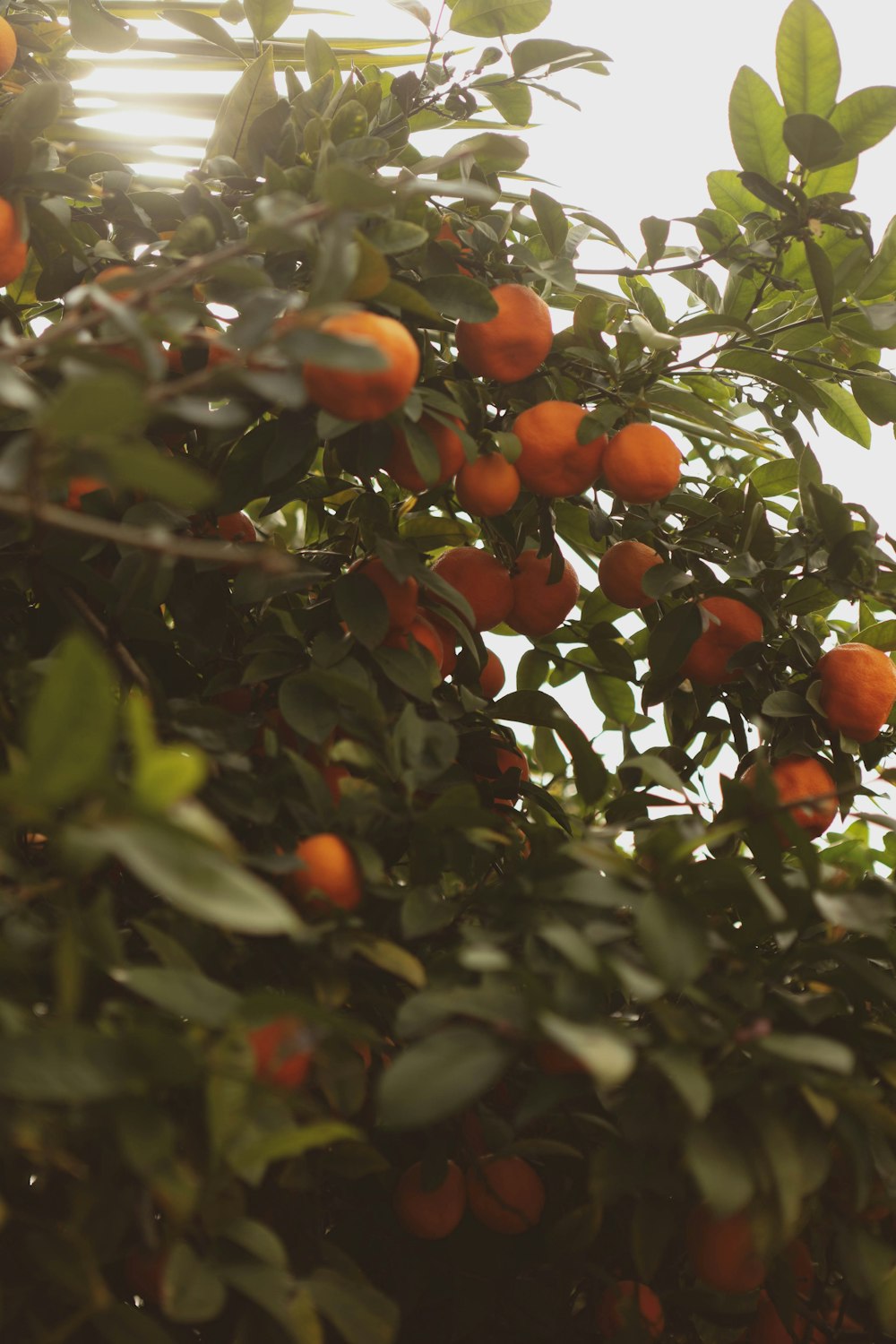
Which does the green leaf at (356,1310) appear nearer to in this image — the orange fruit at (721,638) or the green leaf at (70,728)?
the green leaf at (70,728)

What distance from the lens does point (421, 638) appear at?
93cm

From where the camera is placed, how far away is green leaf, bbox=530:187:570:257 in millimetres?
934

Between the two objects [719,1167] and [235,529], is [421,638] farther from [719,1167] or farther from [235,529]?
[719,1167]

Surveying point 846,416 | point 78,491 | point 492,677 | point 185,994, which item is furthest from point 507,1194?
A: point 846,416

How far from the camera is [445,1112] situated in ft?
1.66

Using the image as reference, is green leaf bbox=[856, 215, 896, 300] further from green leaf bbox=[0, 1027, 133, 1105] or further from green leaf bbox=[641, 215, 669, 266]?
green leaf bbox=[0, 1027, 133, 1105]

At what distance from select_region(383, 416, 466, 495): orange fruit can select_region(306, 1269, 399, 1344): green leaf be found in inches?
20.3

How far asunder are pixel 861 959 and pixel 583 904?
0.18 m

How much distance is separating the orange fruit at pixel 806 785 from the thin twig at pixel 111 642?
0.46 metres

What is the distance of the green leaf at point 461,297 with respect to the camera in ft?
2.70

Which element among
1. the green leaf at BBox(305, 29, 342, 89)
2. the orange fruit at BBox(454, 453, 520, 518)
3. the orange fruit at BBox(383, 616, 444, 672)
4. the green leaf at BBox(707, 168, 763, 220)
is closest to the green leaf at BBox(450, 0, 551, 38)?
the green leaf at BBox(305, 29, 342, 89)

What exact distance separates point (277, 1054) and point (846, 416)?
92 centimetres

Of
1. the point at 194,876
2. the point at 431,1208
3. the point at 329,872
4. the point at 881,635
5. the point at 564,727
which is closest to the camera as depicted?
the point at 194,876

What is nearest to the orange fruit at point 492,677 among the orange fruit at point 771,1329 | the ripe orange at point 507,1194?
the ripe orange at point 507,1194
